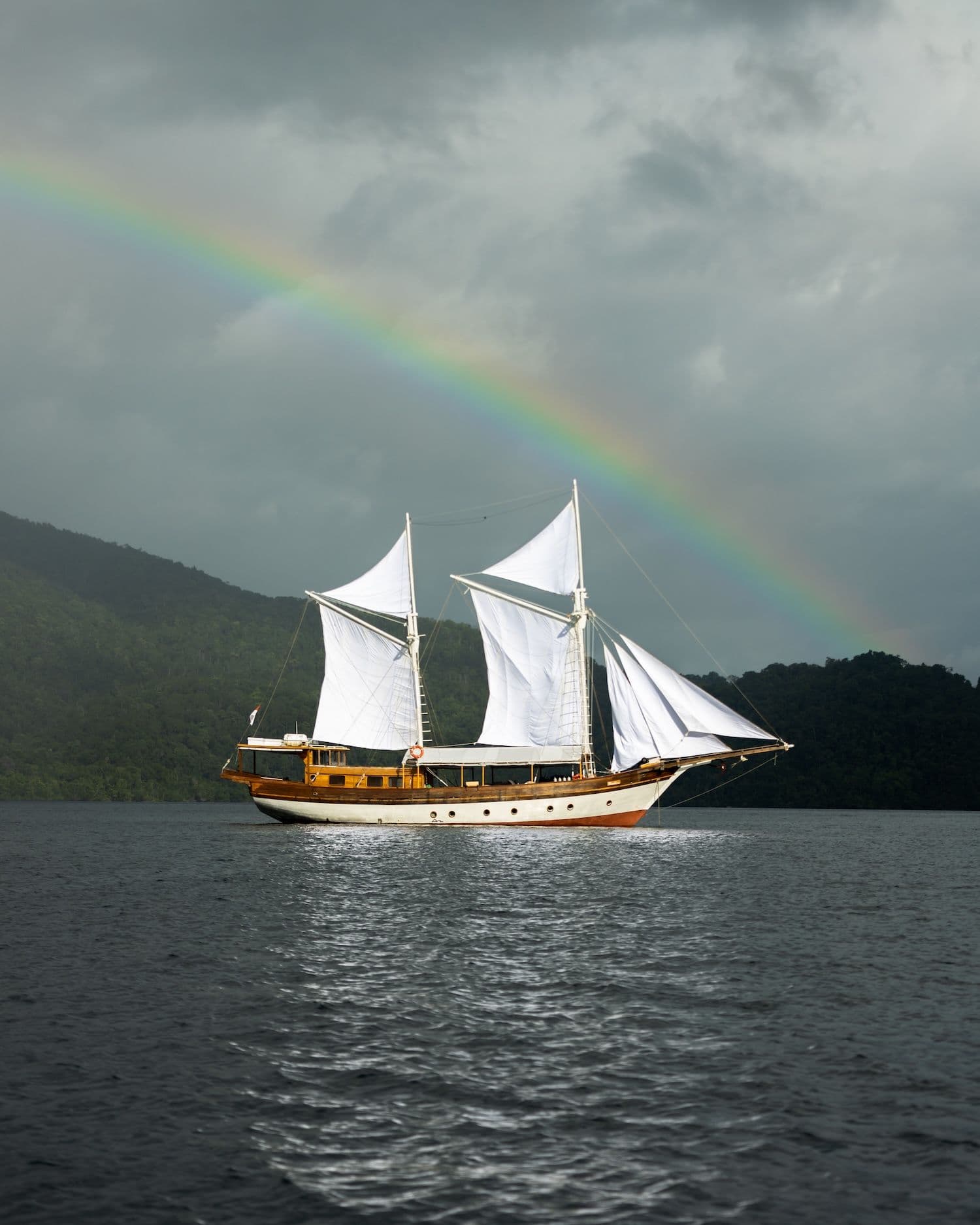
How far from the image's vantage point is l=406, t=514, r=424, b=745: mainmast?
309ft

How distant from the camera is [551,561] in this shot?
9044cm

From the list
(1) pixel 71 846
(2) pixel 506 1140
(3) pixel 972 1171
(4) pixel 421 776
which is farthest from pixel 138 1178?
(4) pixel 421 776

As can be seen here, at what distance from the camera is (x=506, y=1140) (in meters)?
15.4

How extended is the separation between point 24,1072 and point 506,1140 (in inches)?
315

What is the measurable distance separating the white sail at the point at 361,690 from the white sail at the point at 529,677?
8.45m

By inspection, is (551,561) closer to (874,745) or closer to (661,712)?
(661,712)

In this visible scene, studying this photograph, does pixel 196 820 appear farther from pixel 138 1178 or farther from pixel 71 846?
pixel 138 1178

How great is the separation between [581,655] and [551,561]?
770cm

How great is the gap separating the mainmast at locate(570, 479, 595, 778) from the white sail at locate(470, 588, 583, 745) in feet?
1.42

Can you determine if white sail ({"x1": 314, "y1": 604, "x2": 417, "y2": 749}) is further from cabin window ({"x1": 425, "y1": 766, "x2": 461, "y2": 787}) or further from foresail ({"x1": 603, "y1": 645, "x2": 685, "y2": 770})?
foresail ({"x1": 603, "y1": 645, "x2": 685, "y2": 770})

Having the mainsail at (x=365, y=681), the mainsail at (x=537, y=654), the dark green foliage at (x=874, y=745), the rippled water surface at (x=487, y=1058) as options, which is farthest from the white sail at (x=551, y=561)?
the dark green foliage at (x=874, y=745)

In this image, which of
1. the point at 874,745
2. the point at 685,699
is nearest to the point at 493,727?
the point at 685,699

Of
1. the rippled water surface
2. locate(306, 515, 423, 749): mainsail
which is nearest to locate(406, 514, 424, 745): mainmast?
locate(306, 515, 423, 749): mainsail

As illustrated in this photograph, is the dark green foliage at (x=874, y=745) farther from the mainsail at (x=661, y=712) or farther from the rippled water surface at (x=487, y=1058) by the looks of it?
the rippled water surface at (x=487, y=1058)
